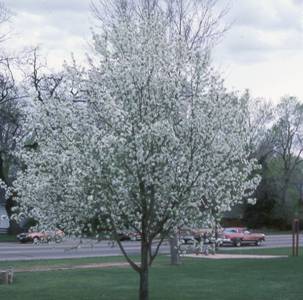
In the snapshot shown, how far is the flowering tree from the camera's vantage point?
31.4ft

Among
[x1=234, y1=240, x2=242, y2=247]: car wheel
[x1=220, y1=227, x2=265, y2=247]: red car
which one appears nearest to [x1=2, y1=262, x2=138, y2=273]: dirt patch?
[x1=220, y1=227, x2=265, y2=247]: red car

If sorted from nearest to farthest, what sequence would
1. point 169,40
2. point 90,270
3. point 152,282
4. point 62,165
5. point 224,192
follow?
point 62,165 → point 224,192 → point 169,40 → point 152,282 → point 90,270

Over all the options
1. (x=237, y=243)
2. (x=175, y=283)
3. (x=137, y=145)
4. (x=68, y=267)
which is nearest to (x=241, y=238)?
(x=237, y=243)

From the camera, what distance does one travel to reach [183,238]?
37.3 feet

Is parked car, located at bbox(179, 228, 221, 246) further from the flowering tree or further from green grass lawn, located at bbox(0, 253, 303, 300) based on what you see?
green grass lawn, located at bbox(0, 253, 303, 300)

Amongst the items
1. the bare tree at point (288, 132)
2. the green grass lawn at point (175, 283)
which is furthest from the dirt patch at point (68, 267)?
the bare tree at point (288, 132)

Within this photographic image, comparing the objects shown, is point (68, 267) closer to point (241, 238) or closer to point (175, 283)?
point (175, 283)

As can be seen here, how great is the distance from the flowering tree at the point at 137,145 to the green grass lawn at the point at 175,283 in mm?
4668

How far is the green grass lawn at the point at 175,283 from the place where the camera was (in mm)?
14820

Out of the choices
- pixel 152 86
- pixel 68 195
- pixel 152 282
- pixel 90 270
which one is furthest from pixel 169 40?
pixel 90 270

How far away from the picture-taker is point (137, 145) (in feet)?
31.3

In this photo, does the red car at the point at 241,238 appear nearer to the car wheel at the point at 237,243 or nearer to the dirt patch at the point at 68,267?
the car wheel at the point at 237,243

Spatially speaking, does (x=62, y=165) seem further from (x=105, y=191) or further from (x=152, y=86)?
(x=152, y=86)

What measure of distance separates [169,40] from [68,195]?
10.4 feet
